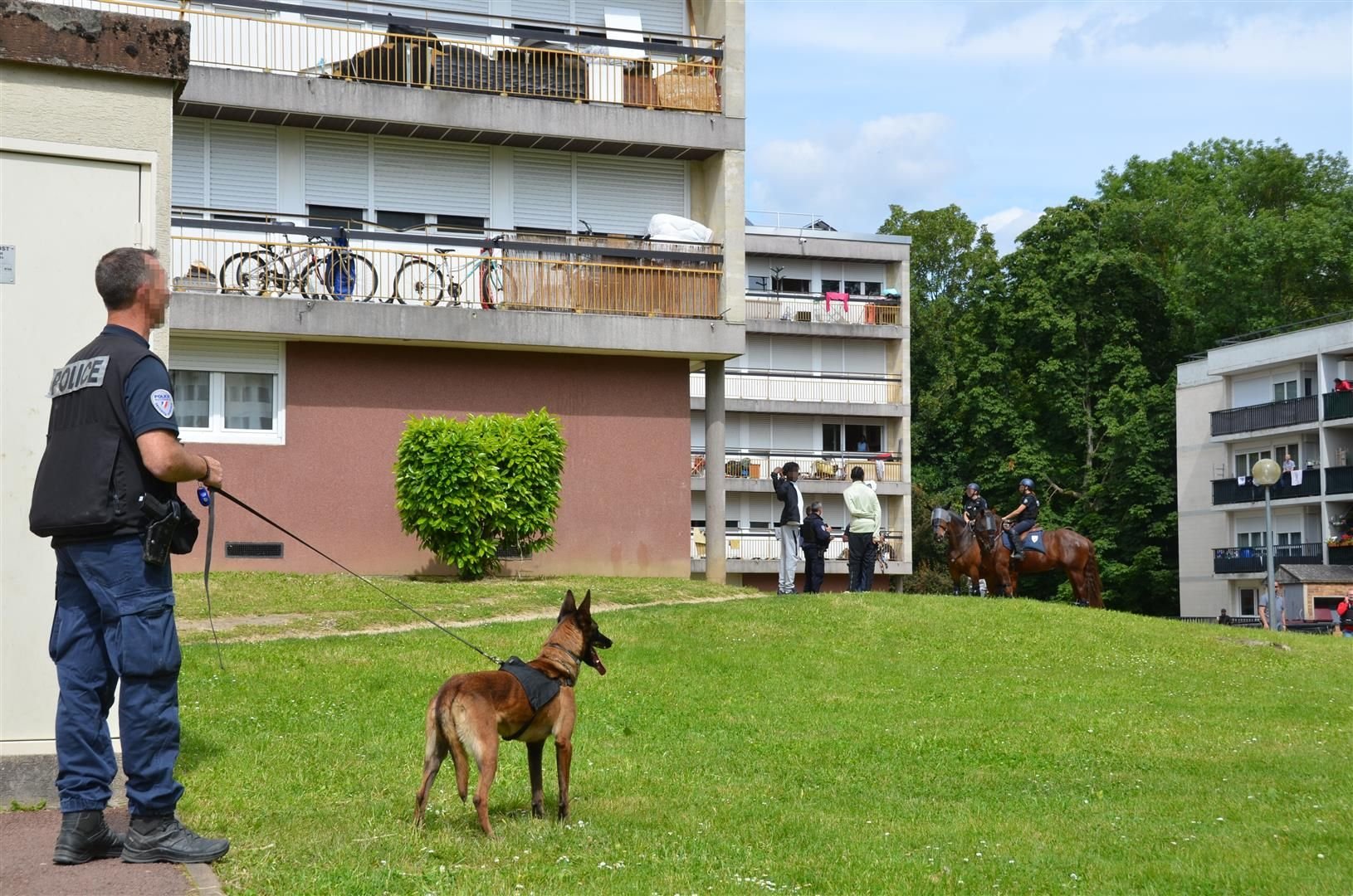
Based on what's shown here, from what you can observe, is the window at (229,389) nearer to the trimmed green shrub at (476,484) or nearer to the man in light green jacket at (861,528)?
the trimmed green shrub at (476,484)

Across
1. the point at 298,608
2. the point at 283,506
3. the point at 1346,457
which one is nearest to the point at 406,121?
the point at 283,506

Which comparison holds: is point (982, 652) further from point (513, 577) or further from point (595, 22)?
point (595, 22)

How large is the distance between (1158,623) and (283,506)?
14148 millimetres

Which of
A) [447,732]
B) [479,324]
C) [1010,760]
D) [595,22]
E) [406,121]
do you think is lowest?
[1010,760]

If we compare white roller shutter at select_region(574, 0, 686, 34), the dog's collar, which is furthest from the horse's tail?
the dog's collar

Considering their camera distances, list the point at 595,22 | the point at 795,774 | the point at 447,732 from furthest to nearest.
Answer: the point at 595,22, the point at 795,774, the point at 447,732

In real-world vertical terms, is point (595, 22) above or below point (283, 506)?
above

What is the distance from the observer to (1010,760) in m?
12.8

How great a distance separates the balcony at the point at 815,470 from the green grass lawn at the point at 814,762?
1770 inches

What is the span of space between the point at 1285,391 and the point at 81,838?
231 ft

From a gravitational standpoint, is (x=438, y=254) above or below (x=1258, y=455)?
above

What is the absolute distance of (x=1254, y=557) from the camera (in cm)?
7050

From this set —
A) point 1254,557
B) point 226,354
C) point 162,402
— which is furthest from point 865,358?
point 162,402

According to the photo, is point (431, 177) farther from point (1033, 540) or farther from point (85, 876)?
point (85, 876)
